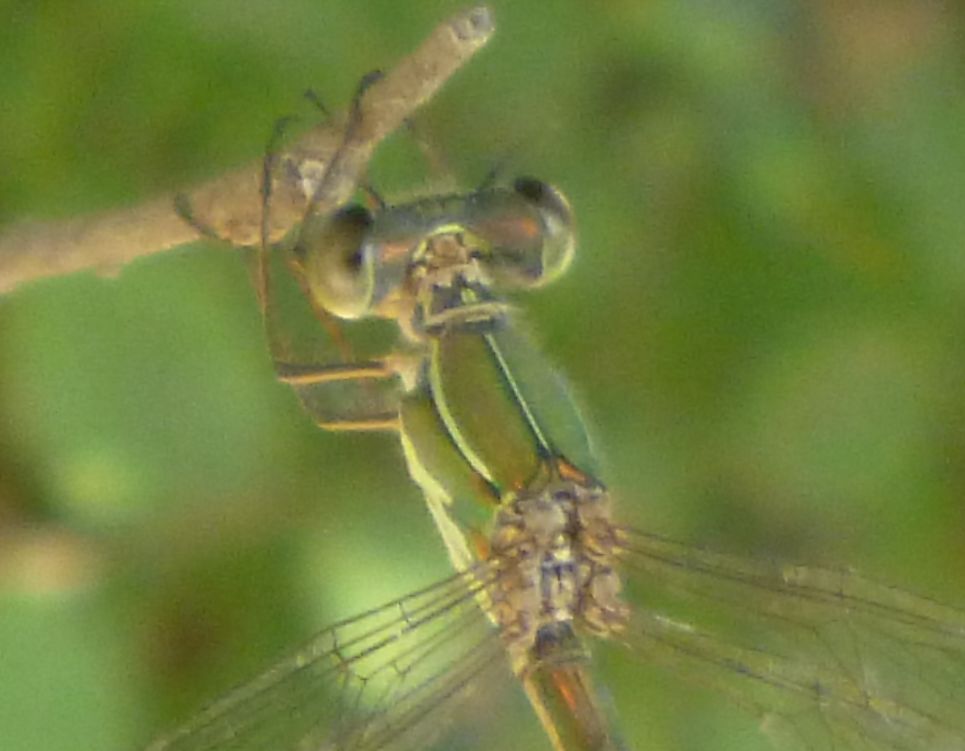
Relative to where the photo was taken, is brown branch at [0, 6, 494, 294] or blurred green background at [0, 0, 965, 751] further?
blurred green background at [0, 0, 965, 751]

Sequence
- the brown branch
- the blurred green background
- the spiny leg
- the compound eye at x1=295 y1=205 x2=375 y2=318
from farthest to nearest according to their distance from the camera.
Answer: the blurred green background, the spiny leg, the compound eye at x1=295 y1=205 x2=375 y2=318, the brown branch

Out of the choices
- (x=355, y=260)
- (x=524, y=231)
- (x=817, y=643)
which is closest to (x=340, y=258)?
(x=355, y=260)

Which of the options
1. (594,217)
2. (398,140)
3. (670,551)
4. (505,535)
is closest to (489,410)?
(505,535)

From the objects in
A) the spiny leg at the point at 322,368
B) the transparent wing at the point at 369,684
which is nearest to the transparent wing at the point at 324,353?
the spiny leg at the point at 322,368

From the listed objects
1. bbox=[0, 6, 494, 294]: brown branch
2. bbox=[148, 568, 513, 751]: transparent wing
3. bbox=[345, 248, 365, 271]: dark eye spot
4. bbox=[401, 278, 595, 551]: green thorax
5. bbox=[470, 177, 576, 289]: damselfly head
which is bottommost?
bbox=[148, 568, 513, 751]: transparent wing

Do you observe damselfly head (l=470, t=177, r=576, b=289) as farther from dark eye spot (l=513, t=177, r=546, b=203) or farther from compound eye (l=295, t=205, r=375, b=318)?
compound eye (l=295, t=205, r=375, b=318)

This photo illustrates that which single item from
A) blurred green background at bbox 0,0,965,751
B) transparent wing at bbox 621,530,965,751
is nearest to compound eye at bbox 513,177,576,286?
blurred green background at bbox 0,0,965,751

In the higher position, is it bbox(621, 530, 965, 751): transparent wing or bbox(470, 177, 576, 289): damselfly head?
bbox(470, 177, 576, 289): damselfly head
